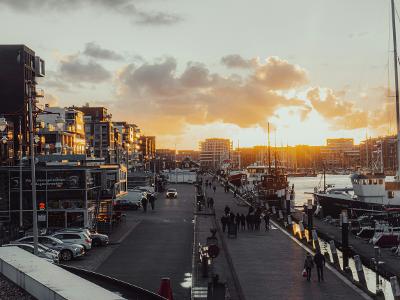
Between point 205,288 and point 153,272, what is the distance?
17.0 ft

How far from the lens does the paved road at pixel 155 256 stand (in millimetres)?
27125

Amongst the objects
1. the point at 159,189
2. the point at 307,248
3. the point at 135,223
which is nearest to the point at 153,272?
the point at 307,248

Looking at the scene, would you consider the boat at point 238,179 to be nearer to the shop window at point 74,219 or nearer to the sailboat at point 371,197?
the sailboat at point 371,197

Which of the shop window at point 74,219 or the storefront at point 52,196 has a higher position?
the storefront at point 52,196

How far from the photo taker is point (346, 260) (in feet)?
118

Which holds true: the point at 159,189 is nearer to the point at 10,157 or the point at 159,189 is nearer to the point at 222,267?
the point at 10,157

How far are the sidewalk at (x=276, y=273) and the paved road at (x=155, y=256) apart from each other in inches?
112

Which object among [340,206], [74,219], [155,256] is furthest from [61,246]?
[340,206]

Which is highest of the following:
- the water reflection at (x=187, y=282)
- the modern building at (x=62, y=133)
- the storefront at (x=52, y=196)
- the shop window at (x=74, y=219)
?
the modern building at (x=62, y=133)

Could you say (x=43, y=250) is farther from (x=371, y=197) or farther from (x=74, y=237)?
(x=371, y=197)

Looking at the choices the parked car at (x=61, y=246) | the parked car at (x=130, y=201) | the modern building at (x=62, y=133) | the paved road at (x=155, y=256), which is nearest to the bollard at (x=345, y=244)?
the paved road at (x=155, y=256)

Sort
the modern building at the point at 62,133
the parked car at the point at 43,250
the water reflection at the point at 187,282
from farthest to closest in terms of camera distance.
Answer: the modern building at the point at 62,133 < the parked car at the point at 43,250 < the water reflection at the point at 187,282

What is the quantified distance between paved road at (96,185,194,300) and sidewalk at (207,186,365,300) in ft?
9.30

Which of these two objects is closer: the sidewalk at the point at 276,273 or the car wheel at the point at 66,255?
the sidewalk at the point at 276,273
